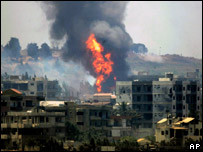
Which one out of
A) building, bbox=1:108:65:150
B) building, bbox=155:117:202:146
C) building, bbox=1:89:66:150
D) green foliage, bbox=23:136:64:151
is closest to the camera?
green foliage, bbox=23:136:64:151

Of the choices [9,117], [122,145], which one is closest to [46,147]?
[122,145]

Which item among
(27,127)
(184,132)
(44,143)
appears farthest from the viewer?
(184,132)

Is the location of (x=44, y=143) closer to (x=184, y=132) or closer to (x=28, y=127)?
(x=28, y=127)

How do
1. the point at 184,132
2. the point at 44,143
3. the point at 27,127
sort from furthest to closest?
the point at 184,132, the point at 27,127, the point at 44,143

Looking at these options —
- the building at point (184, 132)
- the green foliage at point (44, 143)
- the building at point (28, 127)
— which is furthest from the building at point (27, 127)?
the building at point (184, 132)

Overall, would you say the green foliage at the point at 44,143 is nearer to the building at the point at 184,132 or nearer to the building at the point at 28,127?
the building at the point at 28,127

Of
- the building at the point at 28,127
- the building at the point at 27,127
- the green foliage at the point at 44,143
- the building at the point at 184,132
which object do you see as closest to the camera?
the green foliage at the point at 44,143

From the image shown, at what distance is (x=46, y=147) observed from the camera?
6457 inches

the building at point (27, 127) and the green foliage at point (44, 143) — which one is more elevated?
the building at point (27, 127)

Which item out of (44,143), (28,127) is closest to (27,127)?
(28,127)

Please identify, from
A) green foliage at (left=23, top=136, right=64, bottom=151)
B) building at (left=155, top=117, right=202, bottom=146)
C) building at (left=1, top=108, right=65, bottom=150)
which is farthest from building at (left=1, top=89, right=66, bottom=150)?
building at (left=155, top=117, right=202, bottom=146)

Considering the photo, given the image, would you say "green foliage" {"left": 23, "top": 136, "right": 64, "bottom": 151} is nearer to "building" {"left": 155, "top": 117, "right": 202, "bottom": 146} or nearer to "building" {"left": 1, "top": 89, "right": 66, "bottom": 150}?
"building" {"left": 1, "top": 89, "right": 66, "bottom": 150}

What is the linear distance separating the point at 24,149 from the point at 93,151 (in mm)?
12131

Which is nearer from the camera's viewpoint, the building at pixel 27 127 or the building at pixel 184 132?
the building at pixel 27 127
